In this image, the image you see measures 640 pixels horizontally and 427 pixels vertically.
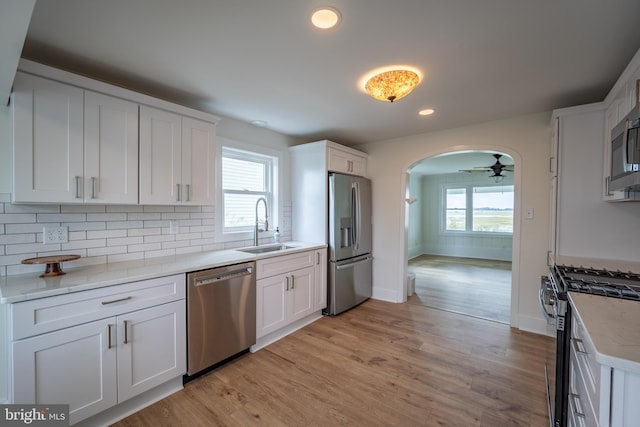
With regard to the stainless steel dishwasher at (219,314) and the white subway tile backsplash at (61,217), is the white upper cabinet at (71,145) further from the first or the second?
the stainless steel dishwasher at (219,314)

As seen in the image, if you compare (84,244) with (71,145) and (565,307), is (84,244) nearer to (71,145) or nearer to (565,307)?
(71,145)

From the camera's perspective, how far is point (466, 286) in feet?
15.9

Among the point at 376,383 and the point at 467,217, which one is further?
the point at 467,217

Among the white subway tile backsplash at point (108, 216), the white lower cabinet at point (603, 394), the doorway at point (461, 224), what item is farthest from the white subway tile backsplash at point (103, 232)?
the doorway at point (461, 224)

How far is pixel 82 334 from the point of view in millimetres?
1570

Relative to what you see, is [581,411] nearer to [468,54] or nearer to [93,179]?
[468,54]

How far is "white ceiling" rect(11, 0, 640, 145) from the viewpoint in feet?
4.64

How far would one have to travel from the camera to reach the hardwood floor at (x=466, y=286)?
12.2 ft

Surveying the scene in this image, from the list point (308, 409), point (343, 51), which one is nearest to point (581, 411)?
point (308, 409)

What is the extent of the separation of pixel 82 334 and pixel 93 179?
104cm

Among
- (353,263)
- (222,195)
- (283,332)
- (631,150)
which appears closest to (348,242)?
(353,263)

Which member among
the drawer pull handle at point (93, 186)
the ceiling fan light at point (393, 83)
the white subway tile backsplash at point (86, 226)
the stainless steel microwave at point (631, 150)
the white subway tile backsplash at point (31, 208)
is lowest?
the white subway tile backsplash at point (86, 226)

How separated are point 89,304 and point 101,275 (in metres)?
0.24

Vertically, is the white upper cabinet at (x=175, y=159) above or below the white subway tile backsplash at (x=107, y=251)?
above
